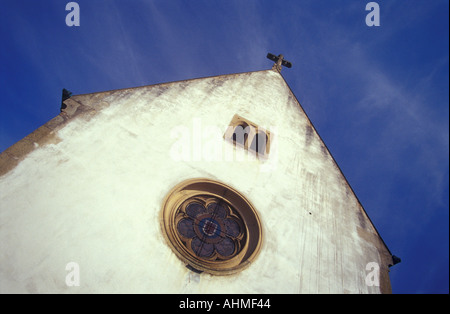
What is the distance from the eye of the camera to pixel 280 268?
5793 mm

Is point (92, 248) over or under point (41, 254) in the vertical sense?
over

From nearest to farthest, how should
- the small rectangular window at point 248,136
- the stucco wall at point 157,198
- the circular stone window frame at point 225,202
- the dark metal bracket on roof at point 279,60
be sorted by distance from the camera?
the stucco wall at point 157,198 → the circular stone window frame at point 225,202 → the small rectangular window at point 248,136 → the dark metal bracket on roof at point 279,60

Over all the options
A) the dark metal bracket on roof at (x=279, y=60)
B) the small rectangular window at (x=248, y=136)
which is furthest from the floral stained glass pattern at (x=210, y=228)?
the dark metal bracket on roof at (x=279, y=60)

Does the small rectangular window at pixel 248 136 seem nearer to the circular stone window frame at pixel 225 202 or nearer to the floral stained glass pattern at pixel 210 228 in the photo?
the circular stone window frame at pixel 225 202

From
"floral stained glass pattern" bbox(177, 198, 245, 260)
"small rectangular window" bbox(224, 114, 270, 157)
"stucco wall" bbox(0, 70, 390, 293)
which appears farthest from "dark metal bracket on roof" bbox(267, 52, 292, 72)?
"floral stained glass pattern" bbox(177, 198, 245, 260)

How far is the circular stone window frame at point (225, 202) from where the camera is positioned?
5336 millimetres

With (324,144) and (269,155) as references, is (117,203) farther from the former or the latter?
(324,144)

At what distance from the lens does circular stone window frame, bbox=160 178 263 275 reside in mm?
5336

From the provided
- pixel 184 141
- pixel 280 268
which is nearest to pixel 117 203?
pixel 184 141

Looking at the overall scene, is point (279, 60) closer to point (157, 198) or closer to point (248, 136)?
point (248, 136)

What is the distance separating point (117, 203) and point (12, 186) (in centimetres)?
170

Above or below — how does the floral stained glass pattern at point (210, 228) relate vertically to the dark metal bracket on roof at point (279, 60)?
below

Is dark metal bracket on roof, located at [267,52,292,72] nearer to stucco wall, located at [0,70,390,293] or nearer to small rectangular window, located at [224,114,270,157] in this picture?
stucco wall, located at [0,70,390,293]

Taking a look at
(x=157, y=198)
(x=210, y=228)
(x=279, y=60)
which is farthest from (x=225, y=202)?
(x=279, y=60)
